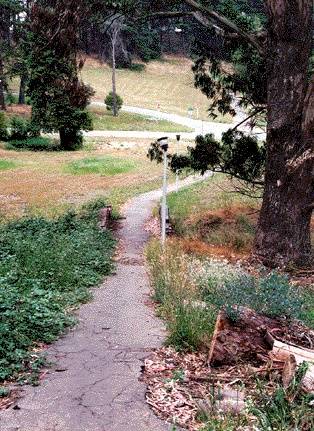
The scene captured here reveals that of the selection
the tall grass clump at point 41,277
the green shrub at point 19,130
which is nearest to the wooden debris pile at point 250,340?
the tall grass clump at point 41,277

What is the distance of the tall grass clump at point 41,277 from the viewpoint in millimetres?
6008

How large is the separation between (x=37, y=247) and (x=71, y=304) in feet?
7.85

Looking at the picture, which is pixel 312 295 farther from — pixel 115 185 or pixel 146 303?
pixel 115 185

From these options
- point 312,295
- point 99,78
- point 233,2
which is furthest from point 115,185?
point 99,78

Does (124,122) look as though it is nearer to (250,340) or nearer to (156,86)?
(156,86)

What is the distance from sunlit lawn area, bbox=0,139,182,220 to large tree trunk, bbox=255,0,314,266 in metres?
7.26

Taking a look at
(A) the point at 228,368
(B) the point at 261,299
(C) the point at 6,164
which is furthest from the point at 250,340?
(C) the point at 6,164

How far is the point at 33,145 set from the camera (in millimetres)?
36875

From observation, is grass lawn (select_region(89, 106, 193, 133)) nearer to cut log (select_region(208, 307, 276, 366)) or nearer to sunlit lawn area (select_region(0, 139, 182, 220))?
sunlit lawn area (select_region(0, 139, 182, 220))

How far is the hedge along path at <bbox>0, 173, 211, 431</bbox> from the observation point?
177 inches

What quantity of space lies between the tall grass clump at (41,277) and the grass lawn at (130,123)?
3203 cm

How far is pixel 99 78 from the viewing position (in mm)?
69750

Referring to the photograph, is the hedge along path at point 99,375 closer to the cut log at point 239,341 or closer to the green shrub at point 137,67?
the cut log at point 239,341

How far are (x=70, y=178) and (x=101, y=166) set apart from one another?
3.14m
